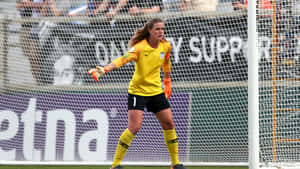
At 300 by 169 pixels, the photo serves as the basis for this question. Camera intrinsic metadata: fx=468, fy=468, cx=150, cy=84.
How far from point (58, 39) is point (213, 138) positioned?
2.70 meters

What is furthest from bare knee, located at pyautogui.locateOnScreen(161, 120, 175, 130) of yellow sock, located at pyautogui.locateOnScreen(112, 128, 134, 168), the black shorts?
yellow sock, located at pyautogui.locateOnScreen(112, 128, 134, 168)

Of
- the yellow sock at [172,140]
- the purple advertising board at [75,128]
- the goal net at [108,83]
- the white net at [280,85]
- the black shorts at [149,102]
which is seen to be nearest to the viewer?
the black shorts at [149,102]

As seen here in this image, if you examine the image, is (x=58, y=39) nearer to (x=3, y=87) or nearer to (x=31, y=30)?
(x=31, y=30)

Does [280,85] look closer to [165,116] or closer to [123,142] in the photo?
[165,116]

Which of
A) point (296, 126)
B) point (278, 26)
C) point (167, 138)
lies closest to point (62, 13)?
point (167, 138)

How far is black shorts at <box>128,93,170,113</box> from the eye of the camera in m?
5.28

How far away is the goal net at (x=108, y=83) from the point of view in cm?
663

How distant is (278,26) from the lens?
6.04 m

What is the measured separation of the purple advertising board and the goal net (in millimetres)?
15

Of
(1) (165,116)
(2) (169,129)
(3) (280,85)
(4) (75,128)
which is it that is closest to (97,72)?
(1) (165,116)

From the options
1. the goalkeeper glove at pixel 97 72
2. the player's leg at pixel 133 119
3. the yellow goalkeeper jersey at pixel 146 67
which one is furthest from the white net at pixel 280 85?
the goalkeeper glove at pixel 97 72

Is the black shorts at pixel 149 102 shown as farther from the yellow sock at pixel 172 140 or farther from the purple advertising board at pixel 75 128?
the purple advertising board at pixel 75 128

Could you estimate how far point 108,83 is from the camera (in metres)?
6.97

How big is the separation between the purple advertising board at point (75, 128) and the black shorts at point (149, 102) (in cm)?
147
